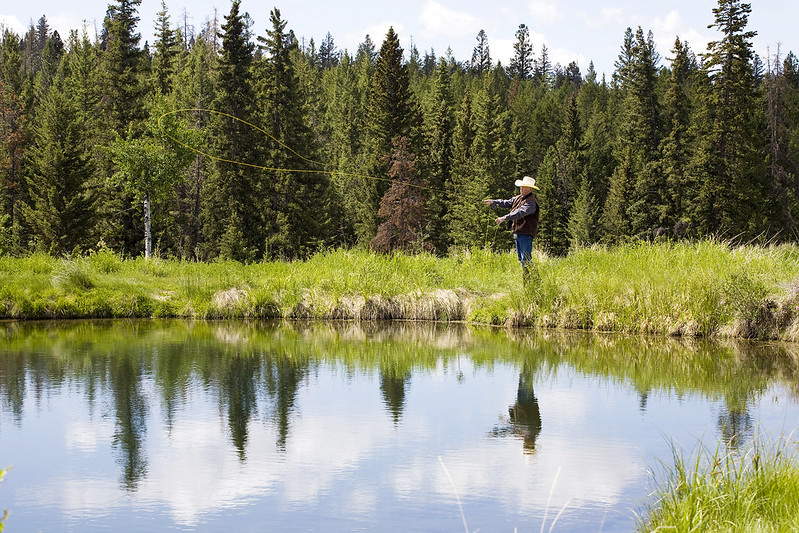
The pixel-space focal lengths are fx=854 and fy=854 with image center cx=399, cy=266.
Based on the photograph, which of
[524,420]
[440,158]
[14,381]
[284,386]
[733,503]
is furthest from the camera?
[440,158]

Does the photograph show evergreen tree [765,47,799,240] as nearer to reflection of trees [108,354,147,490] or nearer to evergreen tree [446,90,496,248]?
evergreen tree [446,90,496,248]

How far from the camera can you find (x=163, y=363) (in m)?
11.4

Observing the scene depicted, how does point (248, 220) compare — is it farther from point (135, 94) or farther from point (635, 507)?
point (635, 507)

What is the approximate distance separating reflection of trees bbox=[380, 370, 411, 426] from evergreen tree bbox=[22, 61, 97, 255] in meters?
39.6

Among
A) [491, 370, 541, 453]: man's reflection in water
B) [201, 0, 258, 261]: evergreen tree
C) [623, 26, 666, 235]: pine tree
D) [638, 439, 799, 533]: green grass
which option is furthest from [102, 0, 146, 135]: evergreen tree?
[638, 439, 799, 533]: green grass

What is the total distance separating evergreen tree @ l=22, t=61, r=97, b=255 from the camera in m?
46.3

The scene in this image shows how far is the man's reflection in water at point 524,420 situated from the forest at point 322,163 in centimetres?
2465

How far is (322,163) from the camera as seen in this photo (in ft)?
188

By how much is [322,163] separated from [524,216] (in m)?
43.6

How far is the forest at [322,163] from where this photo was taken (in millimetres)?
46219

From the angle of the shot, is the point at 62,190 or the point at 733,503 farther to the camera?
the point at 62,190

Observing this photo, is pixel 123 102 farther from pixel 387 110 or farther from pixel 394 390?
pixel 394 390

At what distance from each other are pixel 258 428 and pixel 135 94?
134ft

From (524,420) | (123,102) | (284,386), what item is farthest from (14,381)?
(123,102)
